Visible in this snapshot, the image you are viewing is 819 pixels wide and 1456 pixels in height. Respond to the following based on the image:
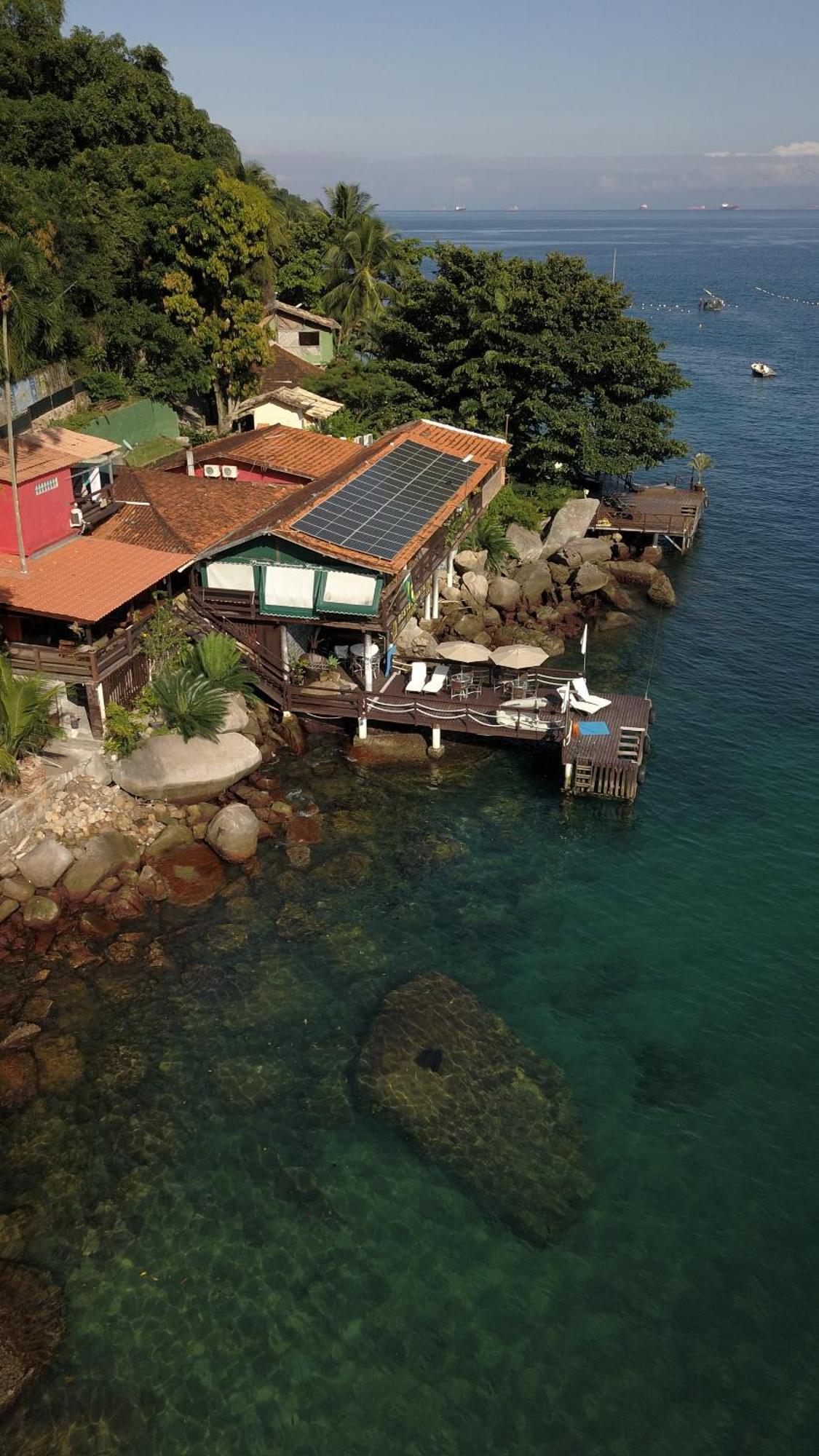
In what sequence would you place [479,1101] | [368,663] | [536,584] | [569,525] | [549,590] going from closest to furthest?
1. [479,1101]
2. [368,663]
3. [536,584]
4. [549,590]
5. [569,525]

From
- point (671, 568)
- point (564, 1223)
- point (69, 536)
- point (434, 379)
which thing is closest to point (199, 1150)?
point (564, 1223)

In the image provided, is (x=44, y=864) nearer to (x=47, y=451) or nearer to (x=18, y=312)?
(x=47, y=451)

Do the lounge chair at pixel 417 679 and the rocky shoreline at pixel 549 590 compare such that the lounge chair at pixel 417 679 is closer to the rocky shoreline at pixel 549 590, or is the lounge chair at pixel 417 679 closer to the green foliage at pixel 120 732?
the rocky shoreline at pixel 549 590

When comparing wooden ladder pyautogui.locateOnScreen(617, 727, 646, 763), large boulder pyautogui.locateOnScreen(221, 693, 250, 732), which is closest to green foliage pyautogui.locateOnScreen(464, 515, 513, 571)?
wooden ladder pyautogui.locateOnScreen(617, 727, 646, 763)

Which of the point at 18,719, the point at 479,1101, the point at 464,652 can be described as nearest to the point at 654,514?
the point at 464,652

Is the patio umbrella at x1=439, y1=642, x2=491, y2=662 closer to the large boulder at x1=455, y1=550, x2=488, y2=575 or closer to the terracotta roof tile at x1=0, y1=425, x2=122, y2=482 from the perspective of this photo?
the large boulder at x1=455, y1=550, x2=488, y2=575

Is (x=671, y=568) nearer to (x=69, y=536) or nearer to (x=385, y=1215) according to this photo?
(x=69, y=536)
